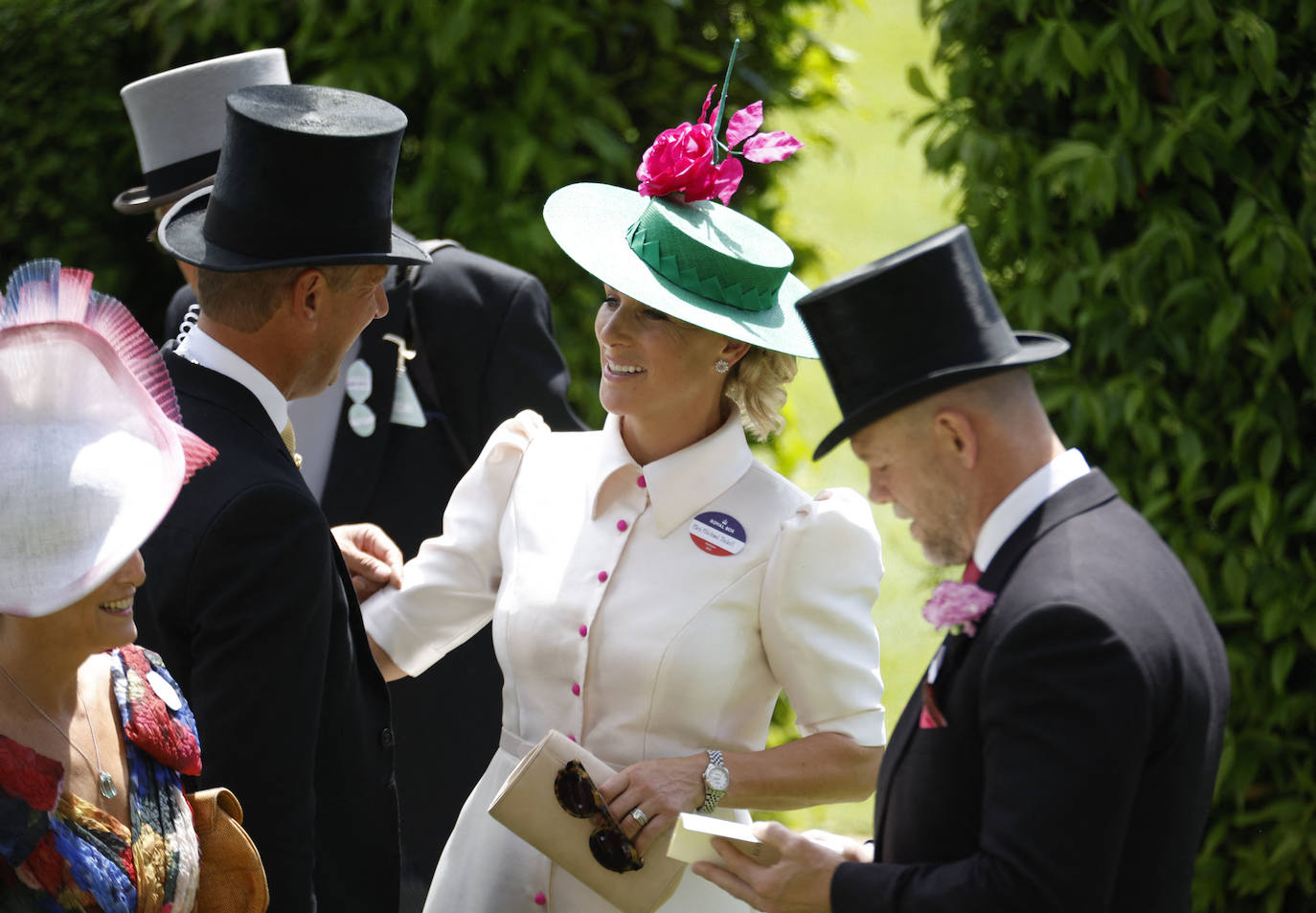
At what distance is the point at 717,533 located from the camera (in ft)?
8.83

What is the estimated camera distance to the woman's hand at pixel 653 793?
8.11ft

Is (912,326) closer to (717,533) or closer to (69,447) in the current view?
(717,533)

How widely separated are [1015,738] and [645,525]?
107 cm

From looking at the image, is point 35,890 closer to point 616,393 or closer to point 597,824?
point 597,824

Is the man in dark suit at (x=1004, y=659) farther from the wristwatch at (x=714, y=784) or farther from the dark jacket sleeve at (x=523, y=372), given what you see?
the dark jacket sleeve at (x=523, y=372)

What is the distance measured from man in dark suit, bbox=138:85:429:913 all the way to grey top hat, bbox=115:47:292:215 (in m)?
1.04

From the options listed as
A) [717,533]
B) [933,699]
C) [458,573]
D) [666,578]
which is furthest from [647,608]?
[933,699]

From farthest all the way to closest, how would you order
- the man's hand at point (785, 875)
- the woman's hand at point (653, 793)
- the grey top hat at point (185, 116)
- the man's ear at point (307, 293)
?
the grey top hat at point (185, 116) → the man's ear at point (307, 293) → the woman's hand at point (653, 793) → the man's hand at point (785, 875)

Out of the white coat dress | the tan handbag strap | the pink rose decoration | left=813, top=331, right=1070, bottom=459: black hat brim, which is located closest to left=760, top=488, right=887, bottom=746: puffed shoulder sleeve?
the white coat dress

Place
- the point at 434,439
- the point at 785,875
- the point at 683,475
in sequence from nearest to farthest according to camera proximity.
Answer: the point at 785,875, the point at 683,475, the point at 434,439

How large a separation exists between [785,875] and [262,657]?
0.91 m

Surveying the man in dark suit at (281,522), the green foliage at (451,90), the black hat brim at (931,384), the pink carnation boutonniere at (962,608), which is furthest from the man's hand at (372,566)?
the green foliage at (451,90)

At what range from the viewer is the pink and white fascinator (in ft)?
5.90

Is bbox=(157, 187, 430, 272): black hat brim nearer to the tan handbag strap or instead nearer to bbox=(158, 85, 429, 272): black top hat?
bbox=(158, 85, 429, 272): black top hat
